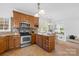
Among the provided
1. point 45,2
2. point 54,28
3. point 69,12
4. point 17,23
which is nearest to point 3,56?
point 17,23

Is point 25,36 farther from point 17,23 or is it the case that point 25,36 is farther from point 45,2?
point 45,2

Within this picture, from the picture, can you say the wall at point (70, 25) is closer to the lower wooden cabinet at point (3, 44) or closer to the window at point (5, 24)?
the window at point (5, 24)

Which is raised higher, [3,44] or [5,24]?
[5,24]

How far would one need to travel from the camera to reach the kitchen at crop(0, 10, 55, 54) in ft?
10.0

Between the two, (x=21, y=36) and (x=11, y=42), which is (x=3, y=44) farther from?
(x=21, y=36)

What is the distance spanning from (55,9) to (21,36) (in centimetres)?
169

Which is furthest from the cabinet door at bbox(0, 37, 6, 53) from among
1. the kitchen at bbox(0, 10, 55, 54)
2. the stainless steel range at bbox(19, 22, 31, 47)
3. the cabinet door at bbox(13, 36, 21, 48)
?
the stainless steel range at bbox(19, 22, 31, 47)

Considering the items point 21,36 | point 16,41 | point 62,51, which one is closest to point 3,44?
point 16,41

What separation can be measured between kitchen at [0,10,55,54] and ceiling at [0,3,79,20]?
0.21m

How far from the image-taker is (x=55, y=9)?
276cm

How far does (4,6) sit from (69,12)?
1632 millimetres

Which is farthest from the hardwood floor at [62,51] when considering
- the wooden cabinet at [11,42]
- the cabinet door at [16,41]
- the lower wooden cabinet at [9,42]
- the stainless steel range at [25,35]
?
the stainless steel range at [25,35]

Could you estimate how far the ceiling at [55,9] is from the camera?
267 cm

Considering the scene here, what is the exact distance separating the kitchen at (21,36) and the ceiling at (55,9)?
0.21 metres
